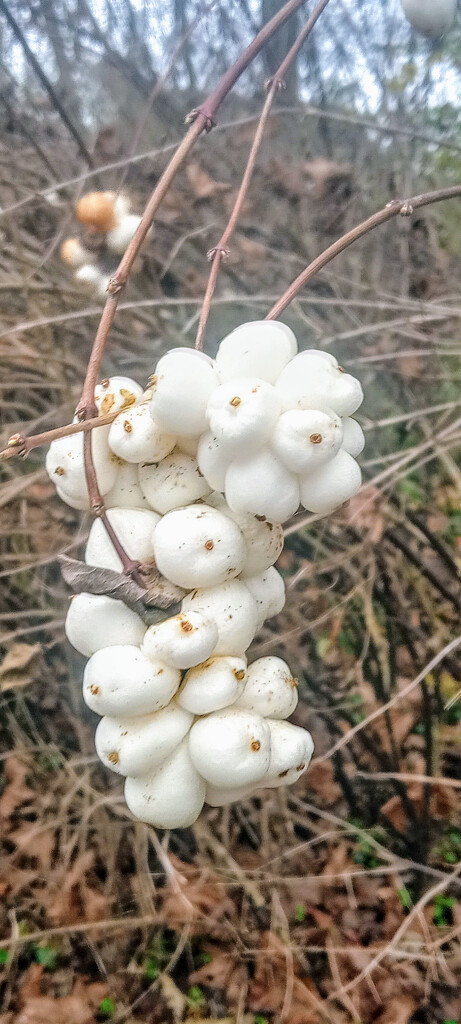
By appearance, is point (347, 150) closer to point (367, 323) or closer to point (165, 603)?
point (367, 323)

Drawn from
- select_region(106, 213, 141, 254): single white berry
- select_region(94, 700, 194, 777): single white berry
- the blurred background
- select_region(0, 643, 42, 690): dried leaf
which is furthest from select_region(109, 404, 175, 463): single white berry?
select_region(106, 213, 141, 254): single white berry

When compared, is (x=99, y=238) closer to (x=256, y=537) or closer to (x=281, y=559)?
(x=281, y=559)

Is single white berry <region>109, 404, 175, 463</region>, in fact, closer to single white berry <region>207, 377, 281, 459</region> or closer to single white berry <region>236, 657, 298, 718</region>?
single white berry <region>207, 377, 281, 459</region>

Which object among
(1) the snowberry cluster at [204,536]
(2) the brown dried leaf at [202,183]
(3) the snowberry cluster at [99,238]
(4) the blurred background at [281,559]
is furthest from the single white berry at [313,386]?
(2) the brown dried leaf at [202,183]

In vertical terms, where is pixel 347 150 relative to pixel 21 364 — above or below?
above

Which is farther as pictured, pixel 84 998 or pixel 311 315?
pixel 311 315

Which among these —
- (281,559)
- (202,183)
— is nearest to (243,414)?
(281,559)

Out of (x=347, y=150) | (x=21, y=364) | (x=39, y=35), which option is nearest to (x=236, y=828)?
(x=21, y=364)
